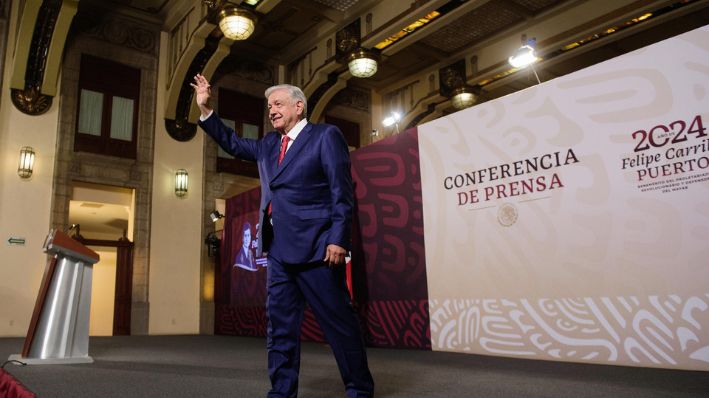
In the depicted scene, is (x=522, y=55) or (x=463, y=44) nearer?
(x=522, y=55)

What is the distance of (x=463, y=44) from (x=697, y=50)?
664 centimetres

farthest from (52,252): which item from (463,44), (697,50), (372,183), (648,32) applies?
(648,32)

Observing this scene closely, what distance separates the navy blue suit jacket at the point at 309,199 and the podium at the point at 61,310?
2185 millimetres

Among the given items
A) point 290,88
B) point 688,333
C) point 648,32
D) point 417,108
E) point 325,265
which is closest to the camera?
point 325,265

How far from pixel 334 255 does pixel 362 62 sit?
6695 mm

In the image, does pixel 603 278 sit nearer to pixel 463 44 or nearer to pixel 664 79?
pixel 664 79

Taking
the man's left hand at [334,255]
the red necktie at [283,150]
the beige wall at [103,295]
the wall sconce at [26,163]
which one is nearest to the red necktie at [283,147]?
the red necktie at [283,150]

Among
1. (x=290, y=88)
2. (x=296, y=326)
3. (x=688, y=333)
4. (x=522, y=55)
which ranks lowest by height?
(x=688, y=333)

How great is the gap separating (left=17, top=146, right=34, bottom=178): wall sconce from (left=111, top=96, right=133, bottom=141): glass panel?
117 cm

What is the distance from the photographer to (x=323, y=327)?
1834mm

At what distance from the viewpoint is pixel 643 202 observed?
10.6 ft

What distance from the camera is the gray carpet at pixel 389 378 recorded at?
2.30 metres

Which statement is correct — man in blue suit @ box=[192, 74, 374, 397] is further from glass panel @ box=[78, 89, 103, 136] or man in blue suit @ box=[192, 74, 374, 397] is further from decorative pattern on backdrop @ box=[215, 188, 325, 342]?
glass panel @ box=[78, 89, 103, 136]

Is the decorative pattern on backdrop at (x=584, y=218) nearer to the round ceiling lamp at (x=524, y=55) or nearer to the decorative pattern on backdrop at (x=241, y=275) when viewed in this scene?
the round ceiling lamp at (x=524, y=55)
